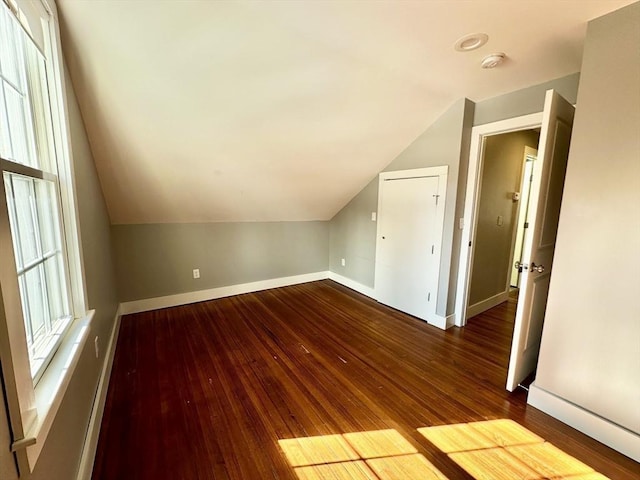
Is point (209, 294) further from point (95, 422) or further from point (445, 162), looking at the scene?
point (445, 162)

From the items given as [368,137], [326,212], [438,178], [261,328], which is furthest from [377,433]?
[326,212]

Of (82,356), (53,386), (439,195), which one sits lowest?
(82,356)

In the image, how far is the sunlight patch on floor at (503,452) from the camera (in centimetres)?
136

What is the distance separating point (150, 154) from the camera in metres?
2.33

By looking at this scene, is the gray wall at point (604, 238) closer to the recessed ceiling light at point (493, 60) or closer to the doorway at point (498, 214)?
the recessed ceiling light at point (493, 60)

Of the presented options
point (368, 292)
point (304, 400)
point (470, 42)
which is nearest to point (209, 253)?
point (368, 292)

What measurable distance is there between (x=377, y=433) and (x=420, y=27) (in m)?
2.42

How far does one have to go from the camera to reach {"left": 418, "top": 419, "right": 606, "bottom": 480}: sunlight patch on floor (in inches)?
53.6

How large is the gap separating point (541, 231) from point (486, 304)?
189 cm

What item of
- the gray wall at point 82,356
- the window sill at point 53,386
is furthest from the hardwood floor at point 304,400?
the window sill at point 53,386

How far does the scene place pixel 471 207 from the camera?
2.72 metres

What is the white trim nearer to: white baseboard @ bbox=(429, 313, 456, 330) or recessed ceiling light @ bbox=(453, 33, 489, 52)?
white baseboard @ bbox=(429, 313, 456, 330)

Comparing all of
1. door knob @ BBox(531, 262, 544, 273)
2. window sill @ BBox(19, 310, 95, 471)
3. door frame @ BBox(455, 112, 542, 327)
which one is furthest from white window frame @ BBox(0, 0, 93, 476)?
door frame @ BBox(455, 112, 542, 327)

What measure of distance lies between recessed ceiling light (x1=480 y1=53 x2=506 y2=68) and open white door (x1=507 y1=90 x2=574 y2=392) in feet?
1.54
